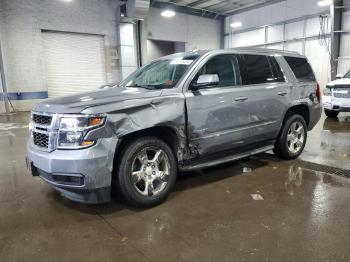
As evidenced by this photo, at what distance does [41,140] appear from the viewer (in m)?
3.13

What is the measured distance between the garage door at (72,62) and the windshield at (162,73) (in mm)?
10880

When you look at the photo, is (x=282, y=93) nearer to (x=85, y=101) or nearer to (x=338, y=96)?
(x=85, y=101)

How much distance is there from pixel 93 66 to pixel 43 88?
2830 millimetres

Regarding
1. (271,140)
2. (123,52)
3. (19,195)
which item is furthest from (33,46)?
(271,140)

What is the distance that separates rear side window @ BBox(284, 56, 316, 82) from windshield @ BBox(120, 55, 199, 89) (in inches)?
76.9

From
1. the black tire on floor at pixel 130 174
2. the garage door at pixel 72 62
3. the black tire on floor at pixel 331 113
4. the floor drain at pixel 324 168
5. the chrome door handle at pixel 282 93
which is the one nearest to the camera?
the black tire on floor at pixel 130 174

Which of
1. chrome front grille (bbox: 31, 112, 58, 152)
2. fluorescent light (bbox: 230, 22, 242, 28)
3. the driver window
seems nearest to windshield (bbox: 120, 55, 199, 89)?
the driver window

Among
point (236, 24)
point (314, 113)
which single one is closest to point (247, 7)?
point (236, 24)

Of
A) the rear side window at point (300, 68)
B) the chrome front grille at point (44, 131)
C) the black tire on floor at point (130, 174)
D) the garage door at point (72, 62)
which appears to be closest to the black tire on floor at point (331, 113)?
the rear side window at point (300, 68)

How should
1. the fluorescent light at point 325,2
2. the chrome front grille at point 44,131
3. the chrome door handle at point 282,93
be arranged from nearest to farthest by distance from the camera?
the chrome front grille at point 44,131
the chrome door handle at point 282,93
the fluorescent light at point 325,2

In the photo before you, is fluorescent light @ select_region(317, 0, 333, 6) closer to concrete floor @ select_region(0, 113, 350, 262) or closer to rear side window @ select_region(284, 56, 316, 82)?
rear side window @ select_region(284, 56, 316, 82)

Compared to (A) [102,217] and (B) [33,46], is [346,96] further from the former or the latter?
(B) [33,46]

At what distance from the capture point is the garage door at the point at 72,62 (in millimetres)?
14258

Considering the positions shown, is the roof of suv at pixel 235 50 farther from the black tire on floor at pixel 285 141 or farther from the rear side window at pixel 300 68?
the black tire on floor at pixel 285 141
